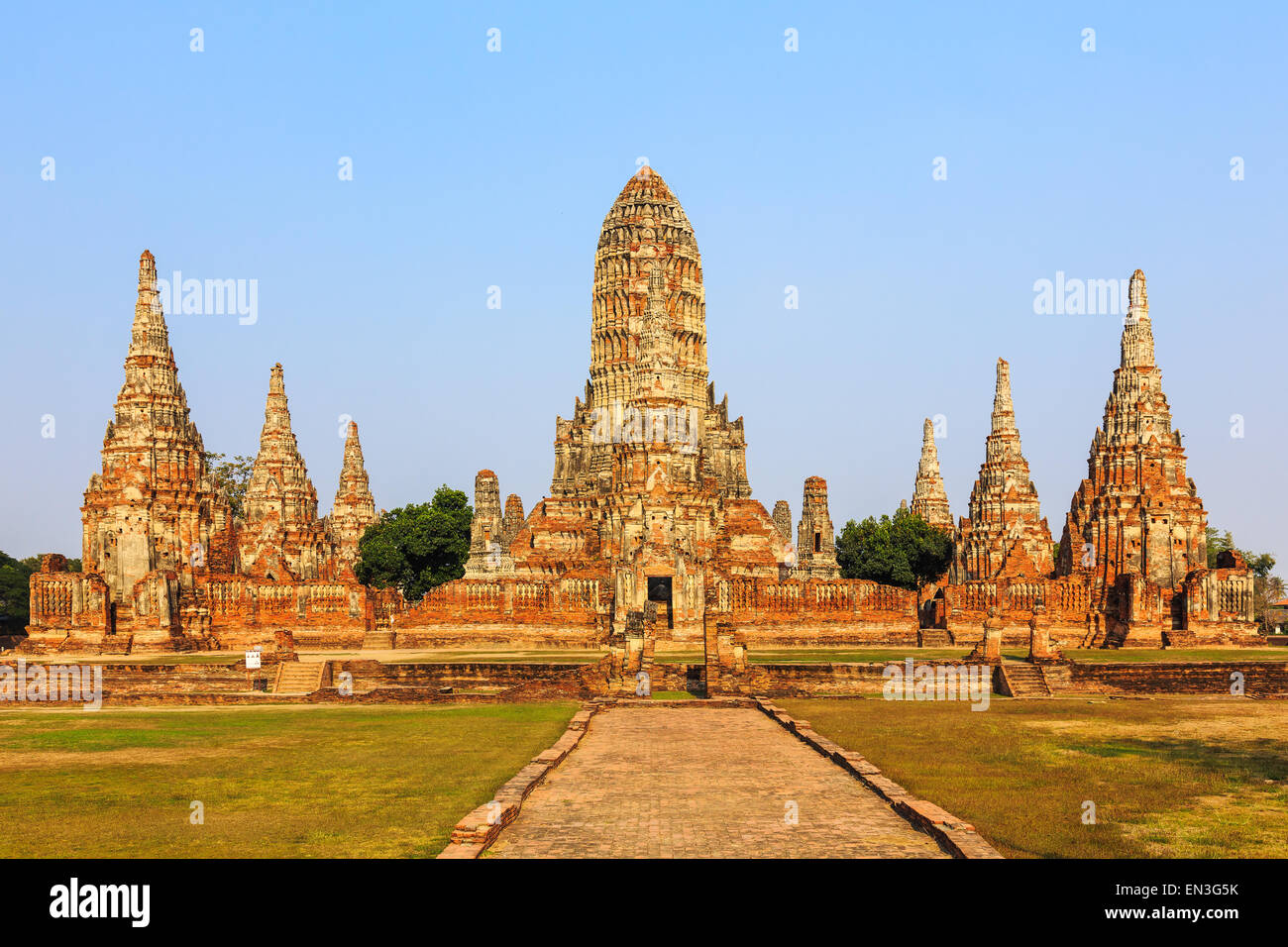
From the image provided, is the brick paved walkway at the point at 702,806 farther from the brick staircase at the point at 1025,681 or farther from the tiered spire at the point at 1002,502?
the tiered spire at the point at 1002,502

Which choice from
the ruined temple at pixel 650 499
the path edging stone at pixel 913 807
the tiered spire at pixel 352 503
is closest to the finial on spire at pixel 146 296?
the ruined temple at pixel 650 499

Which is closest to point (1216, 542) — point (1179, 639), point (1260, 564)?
point (1260, 564)

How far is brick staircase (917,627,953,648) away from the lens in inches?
1516

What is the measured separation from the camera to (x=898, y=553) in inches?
2501

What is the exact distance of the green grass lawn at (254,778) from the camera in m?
10.1

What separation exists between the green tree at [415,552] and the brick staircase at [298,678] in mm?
36543

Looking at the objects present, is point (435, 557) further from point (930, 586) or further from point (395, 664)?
point (395, 664)

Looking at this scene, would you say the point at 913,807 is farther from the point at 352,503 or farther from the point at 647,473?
the point at 352,503

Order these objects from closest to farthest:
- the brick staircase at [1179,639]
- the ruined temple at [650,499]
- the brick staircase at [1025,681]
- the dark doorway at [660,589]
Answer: the brick staircase at [1025,681]
the brick staircase at [1179,639]
the ruined temple at [650,499]
the dark doorway at [660,589]

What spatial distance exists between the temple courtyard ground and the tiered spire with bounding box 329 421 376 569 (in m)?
44.5

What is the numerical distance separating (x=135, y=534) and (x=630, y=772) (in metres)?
31.4

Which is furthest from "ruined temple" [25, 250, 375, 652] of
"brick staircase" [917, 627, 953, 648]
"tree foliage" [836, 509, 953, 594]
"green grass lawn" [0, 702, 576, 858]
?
"tree foliage" [836, 509, 953, 594]

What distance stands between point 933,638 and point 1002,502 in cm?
1756
